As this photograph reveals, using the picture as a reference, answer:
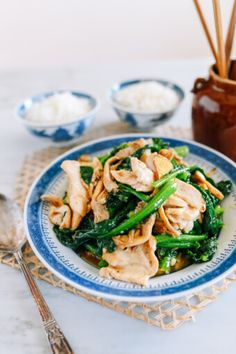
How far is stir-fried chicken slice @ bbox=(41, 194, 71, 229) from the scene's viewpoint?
1.76 m

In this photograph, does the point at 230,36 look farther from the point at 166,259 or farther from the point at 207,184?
the point at 166,259

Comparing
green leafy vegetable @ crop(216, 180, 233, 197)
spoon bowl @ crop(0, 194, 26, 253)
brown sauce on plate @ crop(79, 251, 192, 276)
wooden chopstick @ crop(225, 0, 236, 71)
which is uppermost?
wooden chopstick @ crop(225, 0, 236, 71)

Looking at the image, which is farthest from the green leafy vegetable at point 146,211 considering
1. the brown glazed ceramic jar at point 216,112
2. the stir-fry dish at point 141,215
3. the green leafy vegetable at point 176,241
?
the brown glazed ceramic jar at point 216,112

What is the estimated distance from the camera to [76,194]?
5.96 feet

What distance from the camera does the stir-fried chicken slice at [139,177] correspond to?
1679mm

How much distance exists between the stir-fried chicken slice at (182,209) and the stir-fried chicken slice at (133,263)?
0.37 ft

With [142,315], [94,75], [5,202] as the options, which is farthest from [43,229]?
[94,75]

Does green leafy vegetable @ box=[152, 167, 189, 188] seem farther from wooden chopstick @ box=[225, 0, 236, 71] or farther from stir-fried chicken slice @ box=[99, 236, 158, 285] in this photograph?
wooden chopstick @ box=[225, 0, 236, 71]

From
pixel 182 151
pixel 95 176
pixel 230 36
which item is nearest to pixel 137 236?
pixel 95 176

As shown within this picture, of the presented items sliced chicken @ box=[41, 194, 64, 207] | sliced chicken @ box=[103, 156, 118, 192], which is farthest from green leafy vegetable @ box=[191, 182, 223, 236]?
sliced chicken @ box=[41, 194, 64, 207]

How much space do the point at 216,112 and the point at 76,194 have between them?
878 millimetres

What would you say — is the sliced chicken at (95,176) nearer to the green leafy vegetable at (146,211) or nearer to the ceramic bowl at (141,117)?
the green leafy vegetable at (146,211)

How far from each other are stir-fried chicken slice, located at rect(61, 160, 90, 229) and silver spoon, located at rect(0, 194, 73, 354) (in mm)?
268

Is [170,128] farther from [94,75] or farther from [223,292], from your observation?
[223,292]
